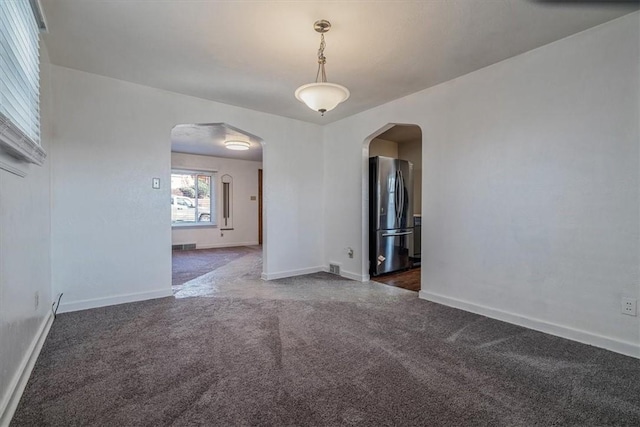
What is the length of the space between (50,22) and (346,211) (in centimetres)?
371

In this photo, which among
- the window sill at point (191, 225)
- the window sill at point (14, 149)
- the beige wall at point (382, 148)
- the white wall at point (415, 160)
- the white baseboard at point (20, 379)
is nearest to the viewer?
the window sill at point (14, 149)

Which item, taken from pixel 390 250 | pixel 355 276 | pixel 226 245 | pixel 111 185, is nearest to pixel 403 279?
pixel 390 250

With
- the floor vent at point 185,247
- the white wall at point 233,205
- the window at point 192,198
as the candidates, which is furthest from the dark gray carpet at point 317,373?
the window at point 192,198

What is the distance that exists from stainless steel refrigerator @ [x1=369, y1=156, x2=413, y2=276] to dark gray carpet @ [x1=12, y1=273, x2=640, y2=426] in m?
1.63

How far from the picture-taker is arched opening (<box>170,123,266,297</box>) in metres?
6.97

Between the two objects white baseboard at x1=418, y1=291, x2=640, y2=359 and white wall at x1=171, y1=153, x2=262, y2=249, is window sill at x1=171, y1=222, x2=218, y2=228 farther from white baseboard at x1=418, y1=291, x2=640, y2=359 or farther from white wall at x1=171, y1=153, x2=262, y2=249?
white baseboard at x1=418, y1=291, x2=640, y2=359

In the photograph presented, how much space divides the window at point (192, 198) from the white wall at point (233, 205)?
0.21 meters

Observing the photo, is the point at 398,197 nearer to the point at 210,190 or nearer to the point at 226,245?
the point at 226,245

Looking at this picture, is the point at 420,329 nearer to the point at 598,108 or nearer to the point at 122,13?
the point at 598,108

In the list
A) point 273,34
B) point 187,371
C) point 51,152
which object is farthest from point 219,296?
point 273,34

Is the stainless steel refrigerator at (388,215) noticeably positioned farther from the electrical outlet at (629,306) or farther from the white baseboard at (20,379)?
the white baseboard at (20,379)

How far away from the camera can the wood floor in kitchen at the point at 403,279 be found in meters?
4.17

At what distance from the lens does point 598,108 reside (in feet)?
7.77

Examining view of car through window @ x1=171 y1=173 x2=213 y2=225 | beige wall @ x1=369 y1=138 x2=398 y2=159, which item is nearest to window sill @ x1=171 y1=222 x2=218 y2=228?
view of car through window @ x1=171 y1=173 x2=213 y2=225
